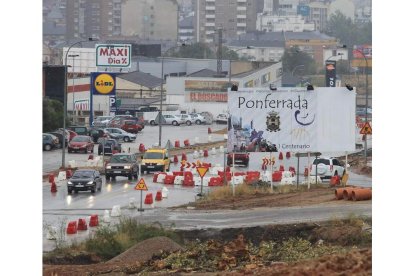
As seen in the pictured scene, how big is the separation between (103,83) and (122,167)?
3573cm

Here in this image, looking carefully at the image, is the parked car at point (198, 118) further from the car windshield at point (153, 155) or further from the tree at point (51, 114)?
the car windshield at point (153, 155)

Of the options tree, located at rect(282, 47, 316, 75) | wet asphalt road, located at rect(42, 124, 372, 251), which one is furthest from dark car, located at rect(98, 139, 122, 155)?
tree, located at rect(282, 47, 316, 75)

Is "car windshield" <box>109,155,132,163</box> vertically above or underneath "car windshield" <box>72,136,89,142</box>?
underneath

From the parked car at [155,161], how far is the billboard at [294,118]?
572 inches

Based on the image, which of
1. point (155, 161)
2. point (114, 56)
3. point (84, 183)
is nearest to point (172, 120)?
point (114, 56)

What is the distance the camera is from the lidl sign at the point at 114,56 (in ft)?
345

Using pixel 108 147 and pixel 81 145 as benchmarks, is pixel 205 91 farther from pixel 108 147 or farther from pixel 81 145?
pixel 81 145

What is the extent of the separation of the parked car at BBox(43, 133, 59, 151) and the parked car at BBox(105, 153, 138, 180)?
15.0 m

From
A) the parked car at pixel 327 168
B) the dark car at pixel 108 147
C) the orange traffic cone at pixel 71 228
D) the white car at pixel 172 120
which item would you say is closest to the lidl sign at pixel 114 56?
the white car at pixel 172 120

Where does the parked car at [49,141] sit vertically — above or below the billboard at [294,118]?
below

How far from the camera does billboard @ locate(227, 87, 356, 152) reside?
4631cm

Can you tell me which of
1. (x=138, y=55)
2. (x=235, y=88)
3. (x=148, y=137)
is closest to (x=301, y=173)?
(x=235, y=88)

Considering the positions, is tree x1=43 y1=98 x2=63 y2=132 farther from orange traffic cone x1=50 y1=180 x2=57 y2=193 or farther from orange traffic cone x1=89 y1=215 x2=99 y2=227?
orange traffic cone x1=89 y1=215 x2=99 y2=227
